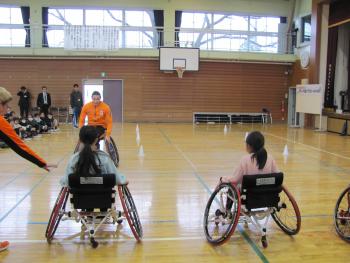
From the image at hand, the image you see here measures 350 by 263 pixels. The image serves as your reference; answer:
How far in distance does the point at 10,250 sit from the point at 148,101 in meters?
14.2

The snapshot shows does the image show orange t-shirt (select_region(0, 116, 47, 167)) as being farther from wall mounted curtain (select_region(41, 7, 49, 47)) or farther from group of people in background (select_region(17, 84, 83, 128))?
wall mounted curtain (select_region(41, 7, 49, 47))

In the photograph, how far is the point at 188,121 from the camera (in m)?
17.6

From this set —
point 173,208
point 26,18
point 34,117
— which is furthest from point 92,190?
point 26,18

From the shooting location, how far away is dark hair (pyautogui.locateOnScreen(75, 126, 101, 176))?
322 centimetres

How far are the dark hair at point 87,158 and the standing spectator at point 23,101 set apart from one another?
13432mm

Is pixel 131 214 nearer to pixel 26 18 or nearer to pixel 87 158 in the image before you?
pixel 87 158

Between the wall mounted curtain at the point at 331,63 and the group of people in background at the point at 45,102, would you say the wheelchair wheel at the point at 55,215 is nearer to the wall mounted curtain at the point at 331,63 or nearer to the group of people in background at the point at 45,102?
the group of people in background at the point at 45,102

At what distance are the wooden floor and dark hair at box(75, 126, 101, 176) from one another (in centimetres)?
67

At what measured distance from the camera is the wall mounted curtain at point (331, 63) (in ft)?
48.4

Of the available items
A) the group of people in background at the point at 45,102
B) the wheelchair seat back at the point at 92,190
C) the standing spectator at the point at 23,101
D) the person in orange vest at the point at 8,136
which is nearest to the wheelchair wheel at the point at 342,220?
the wheelchair seat back at the point at 92,190

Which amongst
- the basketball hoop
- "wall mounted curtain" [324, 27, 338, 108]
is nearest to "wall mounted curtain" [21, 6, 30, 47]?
the basketball hoop

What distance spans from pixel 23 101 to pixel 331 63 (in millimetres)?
12160

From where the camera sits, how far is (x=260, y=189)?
325 centimetres

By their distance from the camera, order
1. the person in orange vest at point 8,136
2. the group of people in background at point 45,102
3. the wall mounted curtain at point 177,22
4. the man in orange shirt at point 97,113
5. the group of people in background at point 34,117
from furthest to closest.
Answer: the wall mounted curtain at point 177,22, the group of people in background at point 45,102, the group of people in background at point 34,117, the man in orange shirt at point 97,113, the person in orange vest at point 8,136
